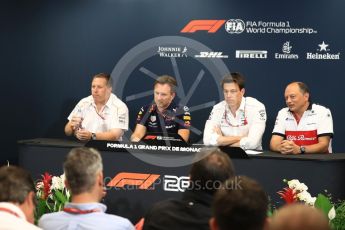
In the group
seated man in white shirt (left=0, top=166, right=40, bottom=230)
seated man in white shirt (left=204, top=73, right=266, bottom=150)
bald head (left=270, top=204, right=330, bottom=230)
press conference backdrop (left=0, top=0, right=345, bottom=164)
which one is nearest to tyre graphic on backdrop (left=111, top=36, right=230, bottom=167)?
press conference backdrop (left=0, top=0, right=345, bottom=164)

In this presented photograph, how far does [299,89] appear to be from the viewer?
4773 mm

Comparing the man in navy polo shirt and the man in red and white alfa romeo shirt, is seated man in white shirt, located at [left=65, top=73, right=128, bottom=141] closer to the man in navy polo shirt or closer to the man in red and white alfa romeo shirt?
the man in navy polo shirt

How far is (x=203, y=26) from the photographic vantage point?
20.6 ft

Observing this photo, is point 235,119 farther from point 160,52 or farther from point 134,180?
point 160,52

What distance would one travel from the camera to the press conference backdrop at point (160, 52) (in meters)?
5.91

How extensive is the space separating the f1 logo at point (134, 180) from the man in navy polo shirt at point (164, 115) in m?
0.81

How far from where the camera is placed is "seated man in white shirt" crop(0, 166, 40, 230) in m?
2.18

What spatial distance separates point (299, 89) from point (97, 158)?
2663 millimetres

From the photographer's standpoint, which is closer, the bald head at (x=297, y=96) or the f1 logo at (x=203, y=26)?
the bald head at (x=297, y=96)

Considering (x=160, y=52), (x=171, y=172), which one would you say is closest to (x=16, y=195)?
(x=171, y=172)

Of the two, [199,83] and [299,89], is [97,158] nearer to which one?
[299,89]

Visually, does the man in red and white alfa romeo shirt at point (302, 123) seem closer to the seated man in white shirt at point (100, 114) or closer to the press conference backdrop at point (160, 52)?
the press conference backdrop at point (160, 52)

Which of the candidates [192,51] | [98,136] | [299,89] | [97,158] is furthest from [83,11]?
[97,158]

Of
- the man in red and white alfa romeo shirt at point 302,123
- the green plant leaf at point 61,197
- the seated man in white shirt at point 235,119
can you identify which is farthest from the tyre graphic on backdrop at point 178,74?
the green plant leaf at point 61,197
